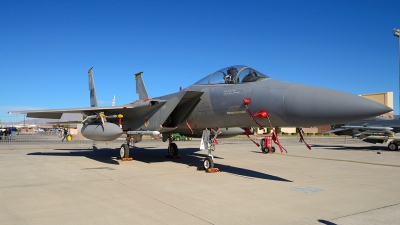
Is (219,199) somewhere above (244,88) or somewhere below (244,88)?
below

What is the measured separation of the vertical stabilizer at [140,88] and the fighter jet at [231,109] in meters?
3.83

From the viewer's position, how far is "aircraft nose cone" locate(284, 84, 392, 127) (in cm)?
568

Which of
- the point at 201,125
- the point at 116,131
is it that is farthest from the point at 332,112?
the point at 116,131

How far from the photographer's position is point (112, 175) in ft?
26.8

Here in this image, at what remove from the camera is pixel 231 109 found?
7.97 m

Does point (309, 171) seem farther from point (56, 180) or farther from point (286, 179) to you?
point (56, 180)

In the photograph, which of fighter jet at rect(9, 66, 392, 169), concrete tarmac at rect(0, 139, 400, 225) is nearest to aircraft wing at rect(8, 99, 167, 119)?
fighter jet at rect(9, 66, 392, 169)

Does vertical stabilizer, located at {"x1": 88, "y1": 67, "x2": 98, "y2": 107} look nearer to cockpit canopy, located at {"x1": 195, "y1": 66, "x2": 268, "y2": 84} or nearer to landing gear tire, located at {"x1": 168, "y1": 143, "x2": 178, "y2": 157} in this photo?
landing gear tire, located at {"x1": 168, "y1": 143, "x2": 178, "y2": 157}

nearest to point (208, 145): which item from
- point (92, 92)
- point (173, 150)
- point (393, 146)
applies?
point (173, 150)

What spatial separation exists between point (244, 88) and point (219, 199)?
314 centimetres

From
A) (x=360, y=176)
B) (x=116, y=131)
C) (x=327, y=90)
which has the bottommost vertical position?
(x=360, y=176)

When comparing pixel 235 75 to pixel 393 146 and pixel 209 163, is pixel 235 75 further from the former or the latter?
pixel 393 146

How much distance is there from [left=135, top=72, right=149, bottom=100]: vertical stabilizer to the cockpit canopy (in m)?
7.83

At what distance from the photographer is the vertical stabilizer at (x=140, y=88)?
16.0m
